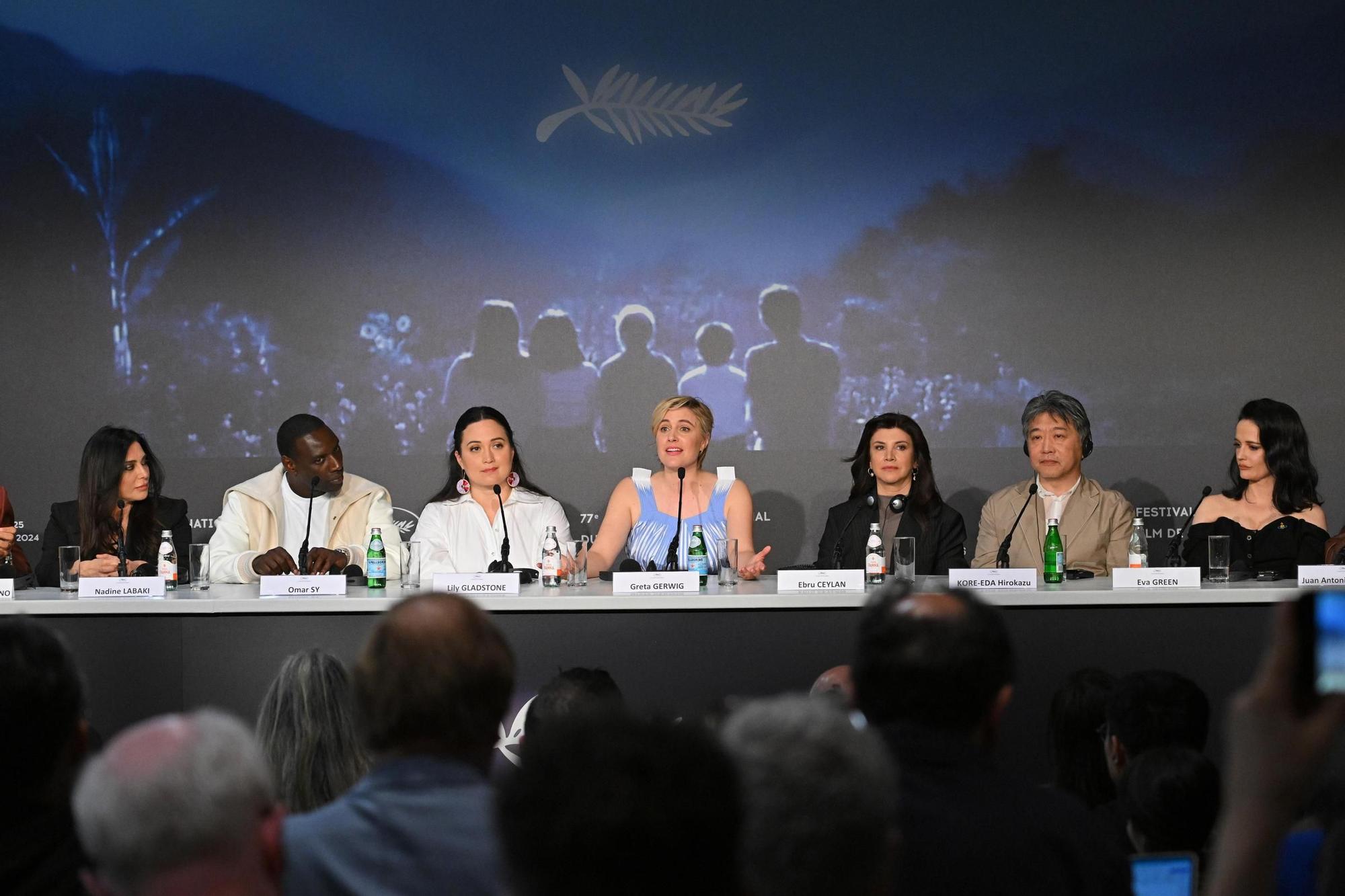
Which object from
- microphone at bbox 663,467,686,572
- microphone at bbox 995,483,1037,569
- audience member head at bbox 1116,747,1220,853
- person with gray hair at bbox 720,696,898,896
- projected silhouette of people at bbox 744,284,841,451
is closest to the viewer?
person with gray hair at bbox 720,696,898,896

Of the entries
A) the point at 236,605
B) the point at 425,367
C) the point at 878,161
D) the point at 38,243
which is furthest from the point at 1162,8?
the point at 38,243

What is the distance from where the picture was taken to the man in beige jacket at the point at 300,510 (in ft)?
14.5

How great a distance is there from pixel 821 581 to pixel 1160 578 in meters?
0.96

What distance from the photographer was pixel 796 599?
3594mm

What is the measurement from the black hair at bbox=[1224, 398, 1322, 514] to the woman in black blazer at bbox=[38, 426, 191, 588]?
3.70 metres

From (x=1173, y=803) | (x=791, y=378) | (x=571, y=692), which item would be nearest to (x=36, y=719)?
(x=571, y=692)

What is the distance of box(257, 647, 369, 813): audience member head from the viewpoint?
2254 millimetres

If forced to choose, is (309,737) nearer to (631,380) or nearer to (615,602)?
(615,602)

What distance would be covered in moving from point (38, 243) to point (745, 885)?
587 centimetres

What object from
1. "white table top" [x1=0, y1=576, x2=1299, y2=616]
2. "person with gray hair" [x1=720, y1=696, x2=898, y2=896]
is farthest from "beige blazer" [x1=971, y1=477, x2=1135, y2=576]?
"person with gray hair" [x1=720, y1=696, x2=898, y2=896]

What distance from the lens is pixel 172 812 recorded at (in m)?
1.13

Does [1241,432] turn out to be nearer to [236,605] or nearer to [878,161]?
[878,161]

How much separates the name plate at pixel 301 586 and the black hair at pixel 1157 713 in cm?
218

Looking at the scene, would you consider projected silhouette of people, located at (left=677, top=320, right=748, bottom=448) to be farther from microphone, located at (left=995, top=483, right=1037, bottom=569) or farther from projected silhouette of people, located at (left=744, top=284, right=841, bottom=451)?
microphone, located at (left=995, top=483, right=1037, bottom=569)
